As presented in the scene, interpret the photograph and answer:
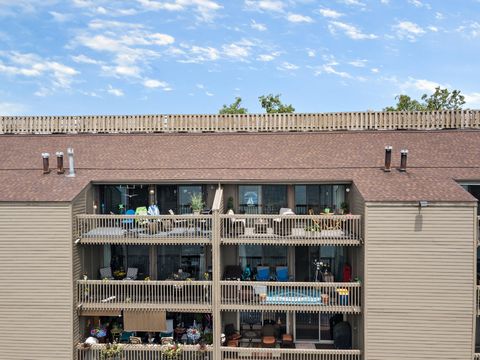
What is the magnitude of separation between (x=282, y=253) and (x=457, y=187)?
786 centimetres

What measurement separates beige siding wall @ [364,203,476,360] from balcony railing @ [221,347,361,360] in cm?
108

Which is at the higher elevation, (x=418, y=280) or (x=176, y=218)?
(x=176, y=218)

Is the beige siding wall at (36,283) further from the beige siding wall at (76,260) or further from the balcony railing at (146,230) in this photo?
the balcony railing at (146,230)

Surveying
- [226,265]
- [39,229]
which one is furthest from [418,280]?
[39,229]

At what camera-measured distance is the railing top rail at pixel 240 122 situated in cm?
2188

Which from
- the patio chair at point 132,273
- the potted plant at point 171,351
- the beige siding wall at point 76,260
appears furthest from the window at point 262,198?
the beige siding wall at point 76,260

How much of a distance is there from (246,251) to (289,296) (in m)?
3.12

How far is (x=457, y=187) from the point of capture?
1620cm

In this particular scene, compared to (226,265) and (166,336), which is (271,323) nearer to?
(226,265)

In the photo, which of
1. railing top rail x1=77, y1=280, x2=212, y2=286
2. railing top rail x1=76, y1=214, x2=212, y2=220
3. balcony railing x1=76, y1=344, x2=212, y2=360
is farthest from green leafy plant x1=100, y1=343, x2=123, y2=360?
railing top rail x1=76, y1=214, x2=212, y2=220

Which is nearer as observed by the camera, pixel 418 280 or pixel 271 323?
pixel 418 280

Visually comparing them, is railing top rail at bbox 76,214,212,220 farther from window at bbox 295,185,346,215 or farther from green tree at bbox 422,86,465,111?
green tree at bbox 422,86,465,111

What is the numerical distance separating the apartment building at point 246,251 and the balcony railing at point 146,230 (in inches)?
2.9

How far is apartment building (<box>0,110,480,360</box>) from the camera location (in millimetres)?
15406
